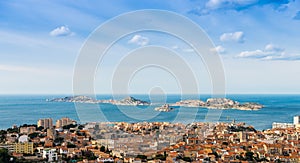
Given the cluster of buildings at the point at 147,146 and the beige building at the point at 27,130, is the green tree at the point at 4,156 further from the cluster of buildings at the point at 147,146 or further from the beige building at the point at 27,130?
the beige building at the point at 27,130

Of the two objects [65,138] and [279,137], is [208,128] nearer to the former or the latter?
[279,137]

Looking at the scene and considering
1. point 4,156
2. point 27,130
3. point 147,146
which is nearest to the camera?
point 4,156

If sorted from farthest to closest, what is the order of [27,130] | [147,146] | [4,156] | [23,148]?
[27,130]
[147,146]
[23,148]
[4,156]

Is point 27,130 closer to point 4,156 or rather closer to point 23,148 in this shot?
point 23,148

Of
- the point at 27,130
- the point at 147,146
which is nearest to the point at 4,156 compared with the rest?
the point at 147,146

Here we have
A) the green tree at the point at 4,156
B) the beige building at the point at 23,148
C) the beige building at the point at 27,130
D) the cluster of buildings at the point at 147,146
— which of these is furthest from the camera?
the beige building at the point at 27,130

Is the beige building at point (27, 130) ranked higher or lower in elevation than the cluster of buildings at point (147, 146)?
higher

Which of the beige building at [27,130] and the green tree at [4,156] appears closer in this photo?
the green tree at [4,156]

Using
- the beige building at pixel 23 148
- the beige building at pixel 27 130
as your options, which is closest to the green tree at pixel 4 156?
the beige building at pixel 23 148
